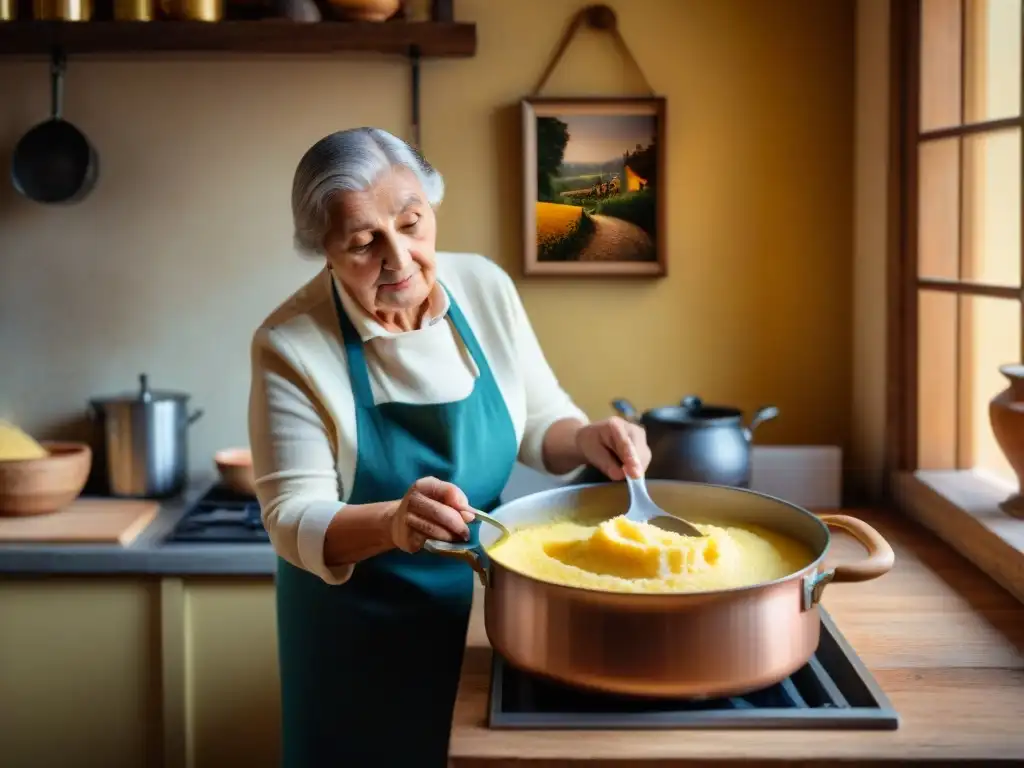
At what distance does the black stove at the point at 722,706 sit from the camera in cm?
106

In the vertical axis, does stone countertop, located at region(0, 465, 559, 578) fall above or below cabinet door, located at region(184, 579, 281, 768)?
above

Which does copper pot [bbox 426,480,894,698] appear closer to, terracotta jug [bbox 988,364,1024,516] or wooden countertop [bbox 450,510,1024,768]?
wooden countertop [bbox 450,510,1024,768]

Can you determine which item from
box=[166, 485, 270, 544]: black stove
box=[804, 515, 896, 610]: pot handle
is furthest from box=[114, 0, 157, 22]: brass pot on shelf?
box=[804, 515, 896, 610]: pot handle

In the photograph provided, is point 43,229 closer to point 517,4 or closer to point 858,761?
point 517,4

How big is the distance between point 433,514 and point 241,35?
1507mm

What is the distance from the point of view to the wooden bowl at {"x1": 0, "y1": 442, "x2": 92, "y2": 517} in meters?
2.25

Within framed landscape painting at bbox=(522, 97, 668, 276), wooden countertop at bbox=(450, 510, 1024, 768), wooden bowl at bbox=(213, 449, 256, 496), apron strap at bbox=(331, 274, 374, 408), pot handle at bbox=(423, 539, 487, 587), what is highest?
framed landscape painting at bbox=(522, 97, 668, 276)

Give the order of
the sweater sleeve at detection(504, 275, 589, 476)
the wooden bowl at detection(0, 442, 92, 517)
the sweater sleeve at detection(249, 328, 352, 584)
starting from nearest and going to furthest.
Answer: the sweater sleeve at detection(249, 328, 352, 584) < the sweater sleeve at detection(504, 275, 589, 476) < the wooden bowl at detection(0, 442, 92, 517)

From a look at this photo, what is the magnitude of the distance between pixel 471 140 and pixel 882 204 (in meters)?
0.97

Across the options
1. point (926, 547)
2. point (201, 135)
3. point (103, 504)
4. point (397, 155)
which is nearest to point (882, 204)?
point (926, 547)

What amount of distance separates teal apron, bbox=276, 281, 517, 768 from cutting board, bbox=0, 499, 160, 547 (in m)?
0.70

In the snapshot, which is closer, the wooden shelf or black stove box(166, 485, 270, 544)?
black stove box(166, 485, 270, 544)

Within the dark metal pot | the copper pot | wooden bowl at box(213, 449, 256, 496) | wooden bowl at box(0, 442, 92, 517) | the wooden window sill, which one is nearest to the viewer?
the copper pot

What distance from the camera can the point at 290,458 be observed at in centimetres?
149
